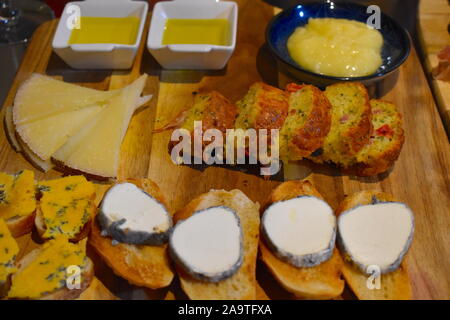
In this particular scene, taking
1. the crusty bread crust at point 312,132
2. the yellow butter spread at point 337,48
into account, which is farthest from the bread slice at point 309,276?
the yellow butter spread at point 337,48

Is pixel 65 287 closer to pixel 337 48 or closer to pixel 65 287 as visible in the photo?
pixel 65 287

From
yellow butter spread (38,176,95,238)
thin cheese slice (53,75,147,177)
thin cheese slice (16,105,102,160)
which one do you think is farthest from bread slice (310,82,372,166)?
thin cheese slice (16,105,102,160)

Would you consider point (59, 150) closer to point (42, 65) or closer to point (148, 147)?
point (148, 147)

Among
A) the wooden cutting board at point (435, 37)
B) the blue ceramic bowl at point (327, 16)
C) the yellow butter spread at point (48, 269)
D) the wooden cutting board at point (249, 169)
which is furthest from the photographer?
the wooden cutting board at point (435, 37)

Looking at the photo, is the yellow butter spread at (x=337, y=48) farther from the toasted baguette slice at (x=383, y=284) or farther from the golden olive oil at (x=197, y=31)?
the toasted baguette slice at (x=383, y=284)

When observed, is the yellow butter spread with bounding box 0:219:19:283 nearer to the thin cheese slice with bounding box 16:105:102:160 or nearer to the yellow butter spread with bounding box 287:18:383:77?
the thin cheese slice with bounding box 16:105:102:160

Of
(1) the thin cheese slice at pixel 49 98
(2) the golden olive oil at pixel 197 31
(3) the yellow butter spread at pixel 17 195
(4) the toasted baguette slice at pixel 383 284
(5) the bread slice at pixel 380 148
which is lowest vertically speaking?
(4) the toasted baguette slice at pixel 383 284
